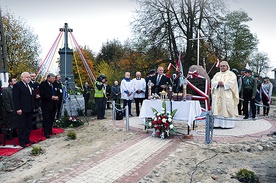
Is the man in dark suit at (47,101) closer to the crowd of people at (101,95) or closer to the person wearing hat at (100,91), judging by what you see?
the crowd of people at (101,95)

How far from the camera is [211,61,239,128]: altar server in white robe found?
24.8ft

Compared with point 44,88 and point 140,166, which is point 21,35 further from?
point 140,166

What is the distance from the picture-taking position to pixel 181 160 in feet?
16.0

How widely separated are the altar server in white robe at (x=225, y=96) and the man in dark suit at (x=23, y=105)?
5582 mm

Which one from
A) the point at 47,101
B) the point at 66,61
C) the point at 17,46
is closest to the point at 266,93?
the point at 47,101

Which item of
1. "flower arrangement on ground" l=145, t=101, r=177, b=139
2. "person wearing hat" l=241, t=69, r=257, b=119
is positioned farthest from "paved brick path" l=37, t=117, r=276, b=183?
"person wearing hat" l=241, t=69, r=257, b=119

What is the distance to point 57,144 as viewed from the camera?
651 cm

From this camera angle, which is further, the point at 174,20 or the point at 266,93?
the point at 174,20

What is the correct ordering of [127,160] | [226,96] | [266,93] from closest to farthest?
1. [127,160]
2. [226,96]
3. [266,93]

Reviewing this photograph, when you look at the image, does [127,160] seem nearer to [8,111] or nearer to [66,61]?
[8,111]

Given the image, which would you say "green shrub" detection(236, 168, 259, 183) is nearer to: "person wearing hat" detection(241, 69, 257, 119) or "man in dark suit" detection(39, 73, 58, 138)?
"man in dark suit" detection(39, 73, 58, 138)

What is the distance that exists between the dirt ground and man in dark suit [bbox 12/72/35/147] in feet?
1.57

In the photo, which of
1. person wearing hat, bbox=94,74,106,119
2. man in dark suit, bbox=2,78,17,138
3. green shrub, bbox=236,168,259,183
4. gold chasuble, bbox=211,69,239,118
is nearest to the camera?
green shrub, bbox=236,168,259,183

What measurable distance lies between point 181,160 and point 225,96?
140 inches
